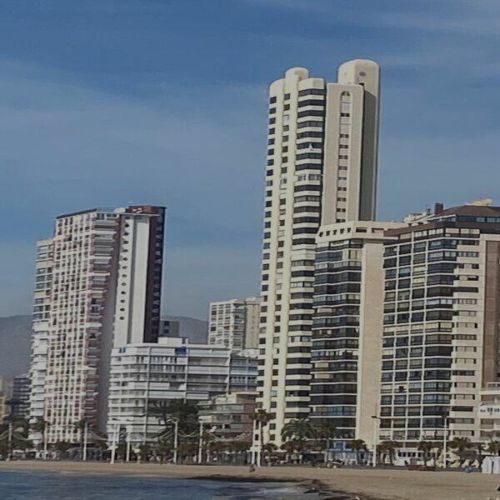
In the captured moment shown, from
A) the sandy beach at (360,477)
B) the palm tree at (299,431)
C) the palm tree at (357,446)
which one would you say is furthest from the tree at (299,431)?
the sandy beach at (360,477)

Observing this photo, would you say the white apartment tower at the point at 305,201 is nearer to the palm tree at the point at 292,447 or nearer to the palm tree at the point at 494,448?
the palm tree at the point at 292,447

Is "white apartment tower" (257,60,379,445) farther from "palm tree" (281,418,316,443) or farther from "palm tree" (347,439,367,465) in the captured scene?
"palm tree" (347,439,367,465)

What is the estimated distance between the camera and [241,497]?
96.9 metres

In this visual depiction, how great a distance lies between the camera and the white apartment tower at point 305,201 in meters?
192

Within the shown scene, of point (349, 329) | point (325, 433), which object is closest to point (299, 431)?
point (325, 433)

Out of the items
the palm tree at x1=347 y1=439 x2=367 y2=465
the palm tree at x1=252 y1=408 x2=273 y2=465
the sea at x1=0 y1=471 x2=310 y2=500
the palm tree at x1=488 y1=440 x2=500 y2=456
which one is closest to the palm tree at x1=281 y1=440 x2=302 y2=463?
the palm tree at x1=252 y1=408 x2=273 y2=465

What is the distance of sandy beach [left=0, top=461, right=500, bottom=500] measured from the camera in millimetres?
95312

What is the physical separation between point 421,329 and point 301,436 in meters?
20.3

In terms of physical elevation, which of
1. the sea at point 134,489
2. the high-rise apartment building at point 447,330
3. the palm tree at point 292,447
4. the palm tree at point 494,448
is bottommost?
the sea at point 134,489

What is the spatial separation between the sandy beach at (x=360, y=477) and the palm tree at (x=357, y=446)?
56.0ft

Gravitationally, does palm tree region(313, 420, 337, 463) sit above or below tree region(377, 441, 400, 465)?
above

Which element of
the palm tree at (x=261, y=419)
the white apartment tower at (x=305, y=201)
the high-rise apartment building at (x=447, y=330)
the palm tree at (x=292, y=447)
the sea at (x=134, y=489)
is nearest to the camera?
the sea at (x=134, y=489)

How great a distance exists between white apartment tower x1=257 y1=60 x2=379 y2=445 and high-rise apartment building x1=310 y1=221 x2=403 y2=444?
510 cm

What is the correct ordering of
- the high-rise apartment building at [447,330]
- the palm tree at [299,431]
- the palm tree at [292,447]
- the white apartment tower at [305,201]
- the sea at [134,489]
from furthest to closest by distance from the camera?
the white apartment tower at [305,201] → the palm tree at [299,431] → the palm tree at [292,447] → the high-rise apartment building at [447,330] → the sea at [134,489]
